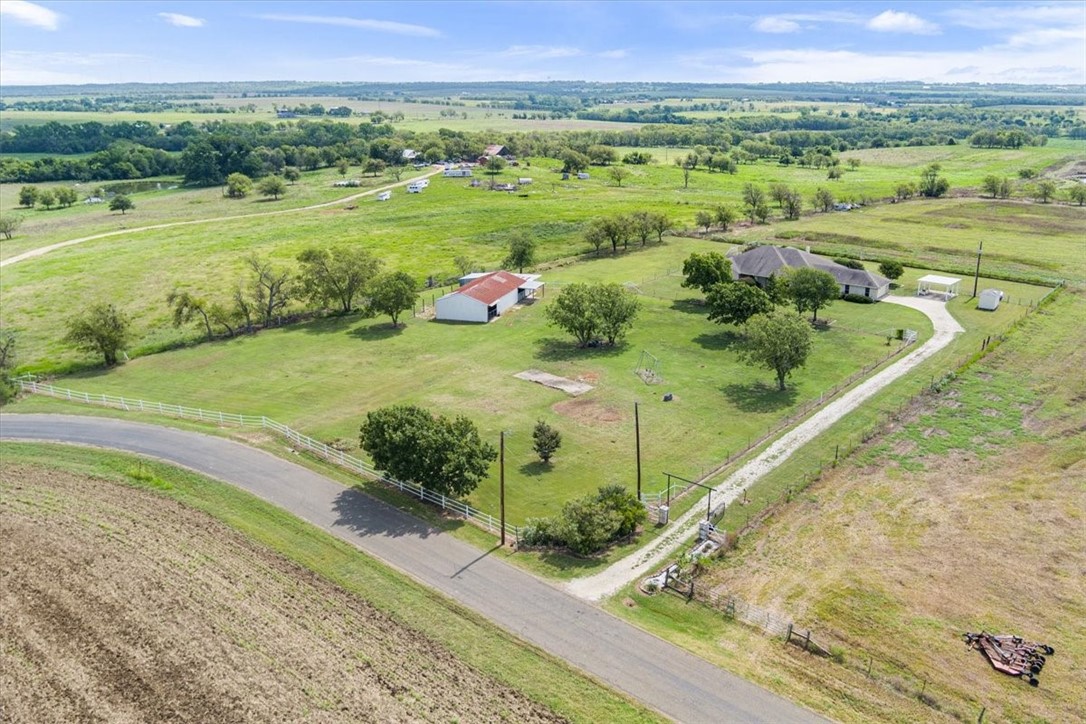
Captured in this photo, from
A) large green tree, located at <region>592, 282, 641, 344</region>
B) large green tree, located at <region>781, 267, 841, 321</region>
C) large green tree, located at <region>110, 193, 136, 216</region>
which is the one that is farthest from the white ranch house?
large green tree, located at <region>110, 193, 136, 216</region>

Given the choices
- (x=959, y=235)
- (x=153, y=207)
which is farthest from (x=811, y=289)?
(x=153, y=207)

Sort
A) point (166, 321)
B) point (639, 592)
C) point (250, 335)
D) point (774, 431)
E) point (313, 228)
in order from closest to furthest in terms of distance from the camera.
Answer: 1. point (639, 592)
2. point (774, 431)
3. point (250, 335)
4. point (166, 321)
5. point (313, 228)

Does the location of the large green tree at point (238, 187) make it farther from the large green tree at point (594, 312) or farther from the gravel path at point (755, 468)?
the gravel path at point (755, 468)

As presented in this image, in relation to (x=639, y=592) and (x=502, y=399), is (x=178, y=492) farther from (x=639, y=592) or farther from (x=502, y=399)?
(x=639, y=592)

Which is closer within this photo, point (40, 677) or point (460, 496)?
point (40, 677)

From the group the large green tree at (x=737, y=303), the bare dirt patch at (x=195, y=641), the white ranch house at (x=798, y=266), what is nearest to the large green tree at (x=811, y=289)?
the large green tree at (x=737, y=303)

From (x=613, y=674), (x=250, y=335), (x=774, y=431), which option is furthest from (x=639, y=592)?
(x=250, y=335)

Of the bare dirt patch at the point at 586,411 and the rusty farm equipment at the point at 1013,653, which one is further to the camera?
the bare dirt patch at the point at 586,411
